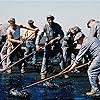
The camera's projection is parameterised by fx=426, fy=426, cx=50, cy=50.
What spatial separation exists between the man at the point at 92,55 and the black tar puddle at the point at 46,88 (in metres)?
0.48

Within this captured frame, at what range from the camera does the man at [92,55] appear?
1254 cm

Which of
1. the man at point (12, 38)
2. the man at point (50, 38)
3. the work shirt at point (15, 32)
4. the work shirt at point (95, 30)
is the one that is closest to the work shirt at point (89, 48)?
the work shirt at point (95, 30)

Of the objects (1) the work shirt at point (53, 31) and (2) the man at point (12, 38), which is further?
(2) the man at point (12, 38)

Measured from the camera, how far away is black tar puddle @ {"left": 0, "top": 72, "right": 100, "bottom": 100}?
12805 millimetres

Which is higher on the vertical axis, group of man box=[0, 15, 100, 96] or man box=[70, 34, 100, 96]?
group of man box=[0, 15, 100, 96]

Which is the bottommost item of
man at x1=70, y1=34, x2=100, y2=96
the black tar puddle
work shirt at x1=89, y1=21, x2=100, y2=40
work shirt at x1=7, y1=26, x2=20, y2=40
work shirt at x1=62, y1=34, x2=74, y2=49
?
the black tar puddle

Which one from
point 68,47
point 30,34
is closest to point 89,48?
point 68,47

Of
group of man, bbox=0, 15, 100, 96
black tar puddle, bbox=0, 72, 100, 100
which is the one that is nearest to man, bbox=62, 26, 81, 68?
group of man, bbox=0, 15, 100, 96

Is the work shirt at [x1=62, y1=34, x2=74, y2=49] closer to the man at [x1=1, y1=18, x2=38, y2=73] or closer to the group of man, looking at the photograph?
the group of man

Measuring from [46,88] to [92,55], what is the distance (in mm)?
2314

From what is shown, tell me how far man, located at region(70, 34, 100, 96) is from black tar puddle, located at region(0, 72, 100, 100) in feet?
1.57

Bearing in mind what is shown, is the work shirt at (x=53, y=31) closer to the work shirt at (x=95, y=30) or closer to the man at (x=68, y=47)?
the man at (x=68, y=47)

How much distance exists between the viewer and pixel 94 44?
41.2ft

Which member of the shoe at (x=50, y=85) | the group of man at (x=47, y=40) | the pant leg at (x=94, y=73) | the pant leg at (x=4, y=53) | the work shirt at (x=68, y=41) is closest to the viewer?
the pant leg at (x=94, y=73)
